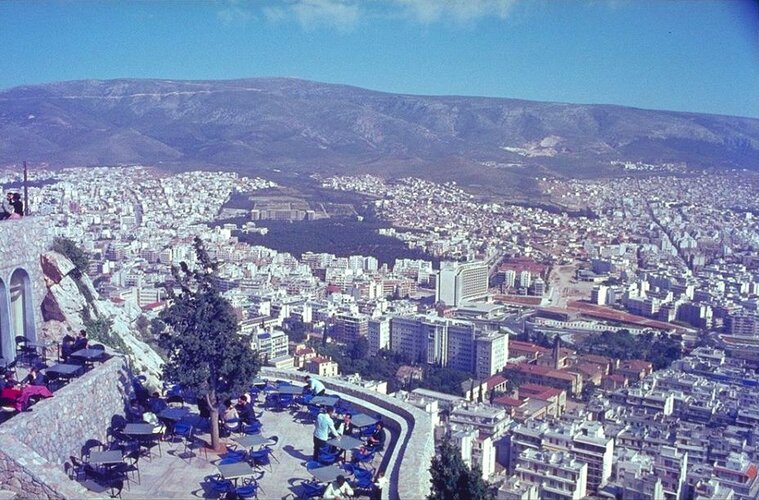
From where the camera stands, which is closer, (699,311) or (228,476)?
(228,476)

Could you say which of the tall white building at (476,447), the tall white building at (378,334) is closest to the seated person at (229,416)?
the tall white building at (476,447)

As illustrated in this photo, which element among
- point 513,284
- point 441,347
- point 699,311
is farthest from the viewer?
point 513,284

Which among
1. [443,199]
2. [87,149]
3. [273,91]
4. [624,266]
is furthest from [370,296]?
[273,91]

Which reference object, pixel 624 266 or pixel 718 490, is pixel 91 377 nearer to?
pixel 718 490

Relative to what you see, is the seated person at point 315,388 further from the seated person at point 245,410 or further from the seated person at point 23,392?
the seated person at point 23,392

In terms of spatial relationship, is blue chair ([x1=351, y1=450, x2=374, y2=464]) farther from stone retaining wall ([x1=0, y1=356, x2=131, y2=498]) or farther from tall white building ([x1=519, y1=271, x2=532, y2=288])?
tall white building ([x1=519, y1=271, x2=532, y2=288])

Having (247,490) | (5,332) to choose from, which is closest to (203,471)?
(247,490)
